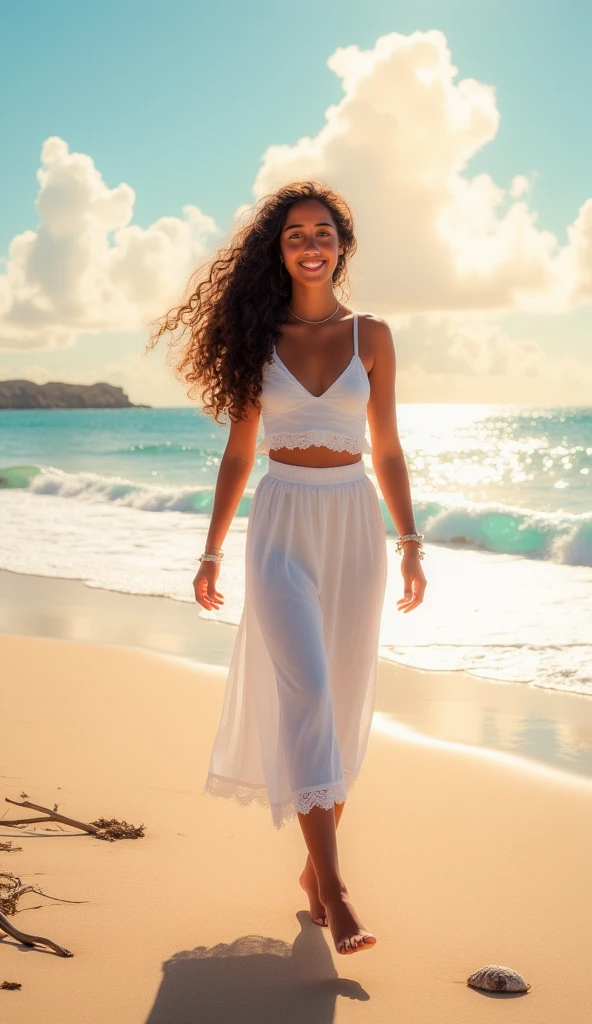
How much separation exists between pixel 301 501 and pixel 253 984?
1361 mm

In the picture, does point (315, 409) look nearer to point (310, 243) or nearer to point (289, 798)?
point (310, 243)

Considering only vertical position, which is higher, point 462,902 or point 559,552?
point 559,552

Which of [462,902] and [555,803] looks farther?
[555,803]

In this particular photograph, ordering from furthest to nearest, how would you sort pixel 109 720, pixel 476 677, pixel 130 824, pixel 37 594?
pixel 37 594
pixel 476 677
pixel 109 720
pixel 130 824

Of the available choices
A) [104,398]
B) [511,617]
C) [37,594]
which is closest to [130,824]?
[511,617]

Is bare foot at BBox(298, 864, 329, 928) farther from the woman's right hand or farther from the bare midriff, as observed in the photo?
the bare midriff

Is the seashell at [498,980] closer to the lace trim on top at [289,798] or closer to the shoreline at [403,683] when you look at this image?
the lace trim on top at [289,798]

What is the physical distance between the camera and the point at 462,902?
129 inches

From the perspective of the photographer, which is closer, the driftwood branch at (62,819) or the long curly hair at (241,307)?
the long curly hair at (241,307)

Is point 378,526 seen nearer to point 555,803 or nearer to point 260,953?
point 260,953

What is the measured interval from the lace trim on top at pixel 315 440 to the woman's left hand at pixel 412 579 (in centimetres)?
37

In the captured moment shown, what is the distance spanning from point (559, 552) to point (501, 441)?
1516 inches

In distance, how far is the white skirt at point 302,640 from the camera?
288cm

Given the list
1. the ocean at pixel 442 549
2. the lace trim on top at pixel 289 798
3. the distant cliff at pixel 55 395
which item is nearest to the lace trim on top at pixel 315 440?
the lace trim on top at pixel 289 798
